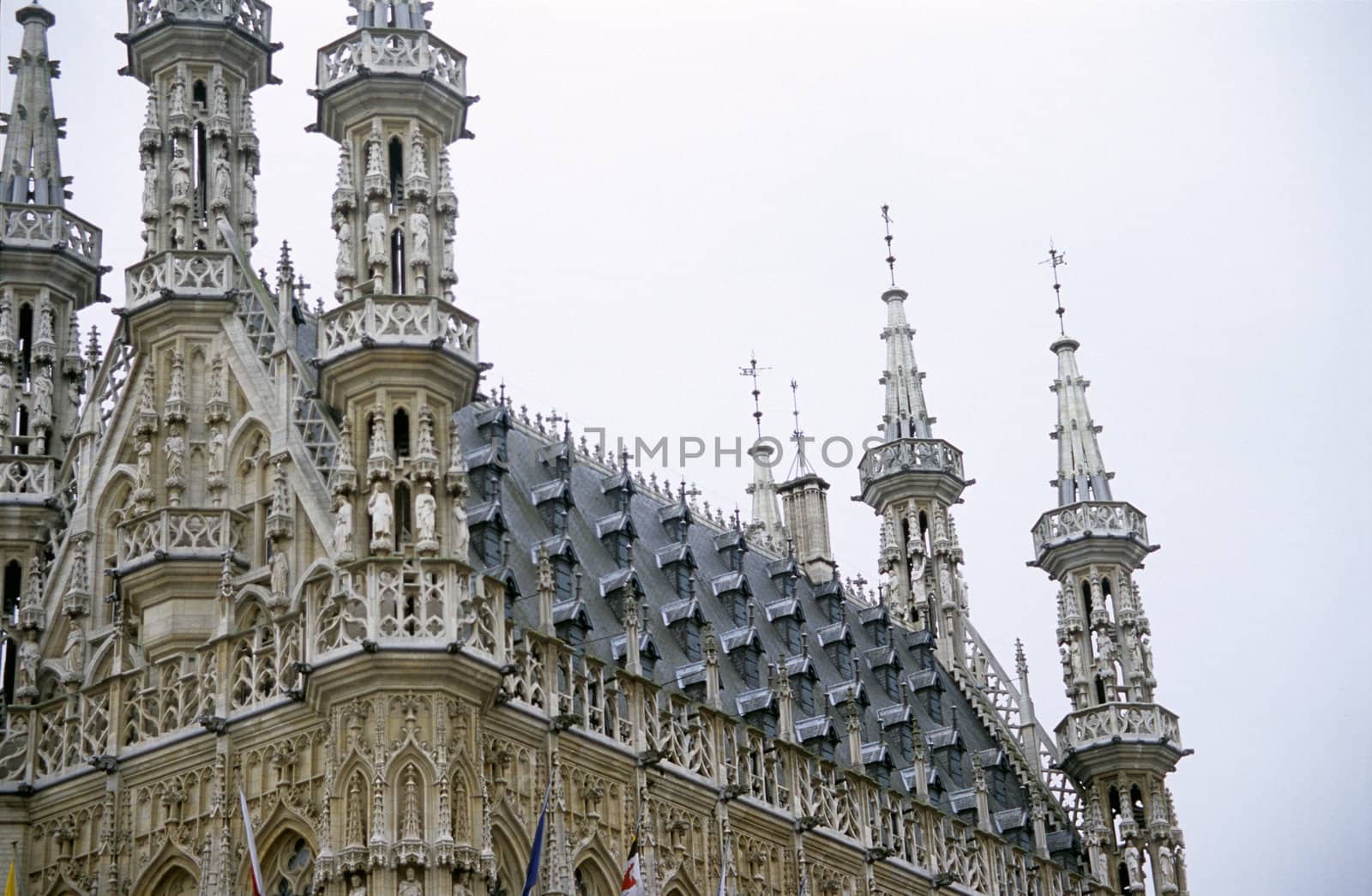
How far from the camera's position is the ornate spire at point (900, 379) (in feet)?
247

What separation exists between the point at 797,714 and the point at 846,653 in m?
6.02

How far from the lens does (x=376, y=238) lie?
154 ft

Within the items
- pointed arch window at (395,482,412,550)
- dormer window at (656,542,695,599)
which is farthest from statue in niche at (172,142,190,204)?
dormer window at (656,542,695,599)

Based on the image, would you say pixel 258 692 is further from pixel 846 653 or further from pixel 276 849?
pixel 846 653

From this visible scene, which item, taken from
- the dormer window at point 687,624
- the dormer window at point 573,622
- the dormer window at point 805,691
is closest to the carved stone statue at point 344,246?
the dormer window at point 573,622

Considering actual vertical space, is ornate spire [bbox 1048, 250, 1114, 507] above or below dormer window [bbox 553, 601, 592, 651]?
above

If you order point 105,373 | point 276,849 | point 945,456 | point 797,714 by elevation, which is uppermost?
point 945,456

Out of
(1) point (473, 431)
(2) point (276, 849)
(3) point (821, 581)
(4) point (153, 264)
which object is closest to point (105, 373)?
(4) point (153, 264)

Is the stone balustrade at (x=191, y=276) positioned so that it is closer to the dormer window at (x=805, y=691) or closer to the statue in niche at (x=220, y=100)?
the statue in niche at (x=220, y=100)

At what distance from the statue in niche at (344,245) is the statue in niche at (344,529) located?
4604 mm

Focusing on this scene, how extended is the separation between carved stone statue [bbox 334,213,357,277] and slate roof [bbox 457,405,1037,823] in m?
6.35

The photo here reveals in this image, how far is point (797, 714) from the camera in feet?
192

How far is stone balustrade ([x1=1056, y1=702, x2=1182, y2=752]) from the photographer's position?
66.8 meters

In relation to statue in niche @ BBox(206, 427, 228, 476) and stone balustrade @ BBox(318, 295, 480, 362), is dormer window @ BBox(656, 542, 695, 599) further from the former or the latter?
stone balustrade @ BBox(318, 295, 480, 362)
